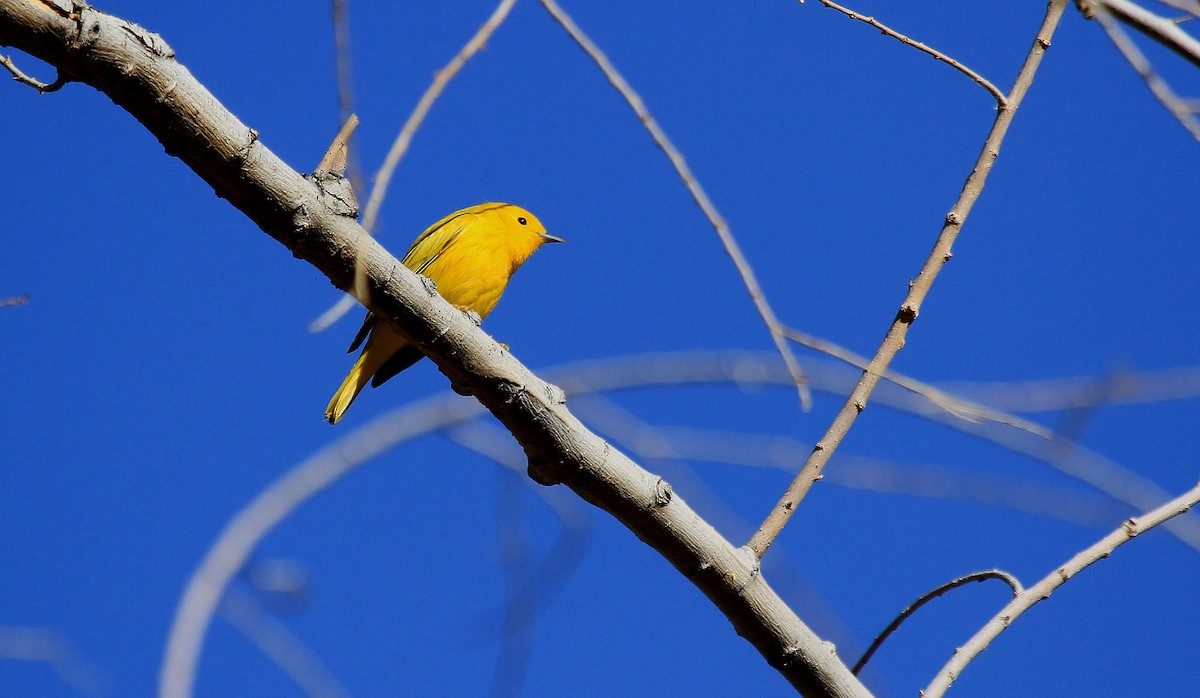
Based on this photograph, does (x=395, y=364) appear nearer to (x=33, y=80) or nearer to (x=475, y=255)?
(x=475, y=255)

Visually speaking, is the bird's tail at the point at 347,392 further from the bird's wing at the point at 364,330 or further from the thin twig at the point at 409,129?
the thin twig at the point at 409,129

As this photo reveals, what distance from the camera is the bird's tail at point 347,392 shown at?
5.57 meters

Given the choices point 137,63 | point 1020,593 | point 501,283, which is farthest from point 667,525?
point 501,283

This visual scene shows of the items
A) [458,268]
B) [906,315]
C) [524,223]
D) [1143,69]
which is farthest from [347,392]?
[1143,69]

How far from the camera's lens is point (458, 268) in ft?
19.0

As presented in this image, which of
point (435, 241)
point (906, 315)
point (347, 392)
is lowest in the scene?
point (906, 315)

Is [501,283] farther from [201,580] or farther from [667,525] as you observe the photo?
[201,580]

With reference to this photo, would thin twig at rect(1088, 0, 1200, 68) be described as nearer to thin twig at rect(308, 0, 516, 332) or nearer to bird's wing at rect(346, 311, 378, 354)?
thin twig at rect(308, 0, 516, 332)

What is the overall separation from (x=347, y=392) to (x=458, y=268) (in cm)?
91

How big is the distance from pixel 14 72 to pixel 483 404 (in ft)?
3.76

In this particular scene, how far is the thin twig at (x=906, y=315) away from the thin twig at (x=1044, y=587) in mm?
483

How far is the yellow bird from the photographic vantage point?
5566 mm

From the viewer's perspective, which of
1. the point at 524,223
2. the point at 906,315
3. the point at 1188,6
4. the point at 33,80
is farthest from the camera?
the point at 524,223

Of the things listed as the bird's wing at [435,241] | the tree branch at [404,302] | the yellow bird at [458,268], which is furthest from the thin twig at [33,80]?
the bird's wing at [435,241]
